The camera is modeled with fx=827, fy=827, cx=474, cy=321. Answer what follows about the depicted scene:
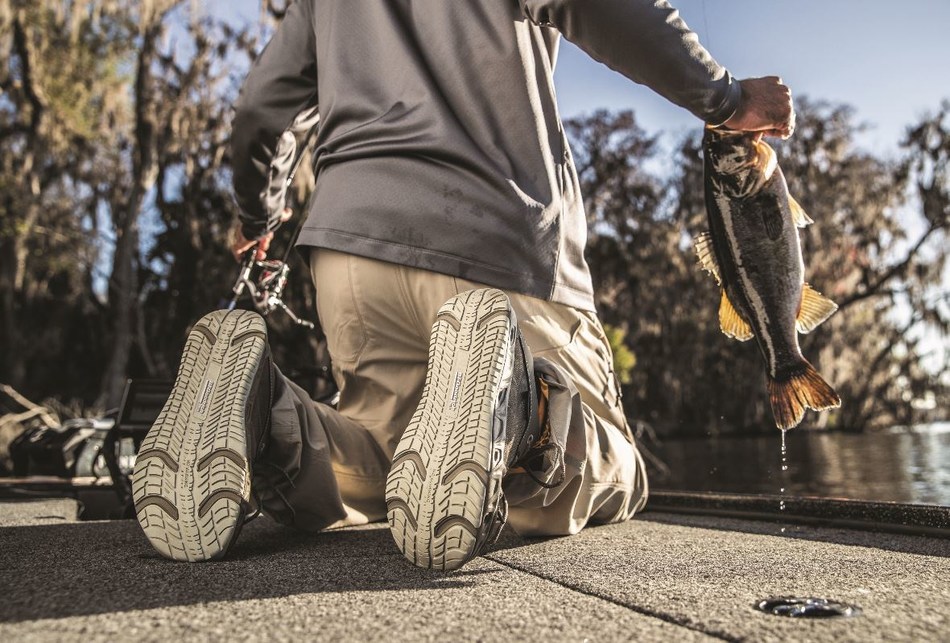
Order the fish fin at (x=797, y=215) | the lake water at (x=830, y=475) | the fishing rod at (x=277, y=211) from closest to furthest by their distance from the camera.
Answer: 1. the fish fin at (x=797, y=215)
2. the fishing rod at (x=277, y=211)
3. the lake water at (x=830, y=475)

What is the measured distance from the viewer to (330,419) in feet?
6.16

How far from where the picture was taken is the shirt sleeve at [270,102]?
2.36m

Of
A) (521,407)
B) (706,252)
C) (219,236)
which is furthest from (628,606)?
(219,236)

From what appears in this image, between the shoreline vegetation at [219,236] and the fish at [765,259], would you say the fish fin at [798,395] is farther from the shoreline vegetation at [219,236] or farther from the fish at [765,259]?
the shoreline vegetation at [219,236]

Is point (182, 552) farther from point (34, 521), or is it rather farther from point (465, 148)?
point (34, 521)

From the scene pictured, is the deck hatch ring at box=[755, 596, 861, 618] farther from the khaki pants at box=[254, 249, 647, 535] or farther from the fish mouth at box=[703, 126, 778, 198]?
the fish mouth at box=[703, 126, 778, 198]

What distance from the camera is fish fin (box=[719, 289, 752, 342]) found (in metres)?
2.28

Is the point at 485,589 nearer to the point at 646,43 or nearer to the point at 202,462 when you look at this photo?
the point at 202,462

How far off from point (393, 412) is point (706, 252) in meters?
1.00

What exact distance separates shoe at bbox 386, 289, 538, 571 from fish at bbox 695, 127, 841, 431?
0.91 metres

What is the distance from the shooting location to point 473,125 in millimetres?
1859

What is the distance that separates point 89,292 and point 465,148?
15.7m

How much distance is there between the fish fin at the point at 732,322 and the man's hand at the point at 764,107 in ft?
1.72

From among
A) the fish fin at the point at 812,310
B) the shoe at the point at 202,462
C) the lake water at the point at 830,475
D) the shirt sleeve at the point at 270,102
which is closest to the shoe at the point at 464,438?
the shoe at the point at 202,462
